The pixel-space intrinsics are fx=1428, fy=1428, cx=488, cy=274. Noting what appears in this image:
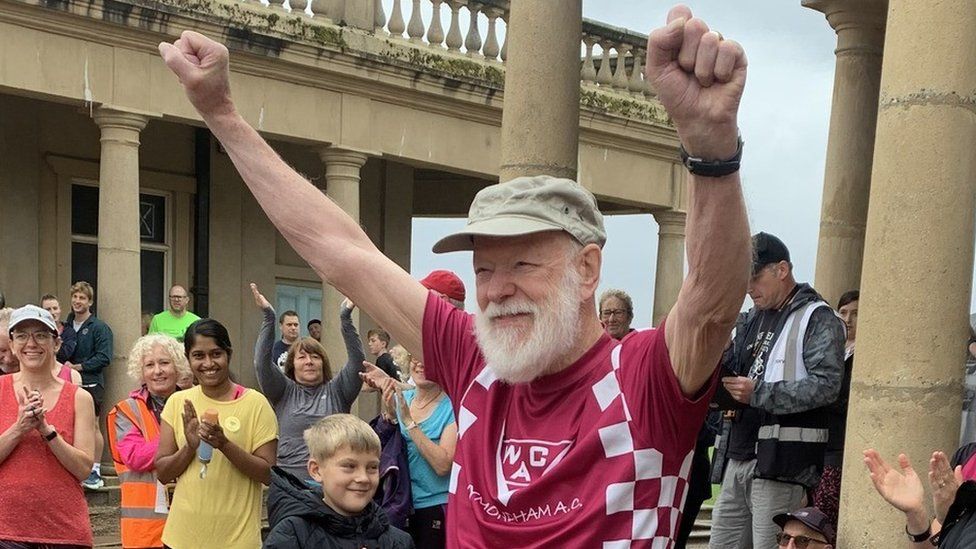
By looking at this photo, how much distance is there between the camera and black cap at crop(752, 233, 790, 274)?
727 cm

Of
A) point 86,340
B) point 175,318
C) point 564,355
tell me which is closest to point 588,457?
point 564,355

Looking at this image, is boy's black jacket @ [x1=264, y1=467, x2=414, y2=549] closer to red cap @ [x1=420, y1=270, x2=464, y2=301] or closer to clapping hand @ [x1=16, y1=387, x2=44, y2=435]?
red cap @ [x1=420, y1=270, x2=464, y2=301]

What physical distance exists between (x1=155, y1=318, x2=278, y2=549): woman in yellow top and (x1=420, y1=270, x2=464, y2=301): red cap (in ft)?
3.78

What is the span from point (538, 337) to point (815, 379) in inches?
174

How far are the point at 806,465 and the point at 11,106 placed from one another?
35.0 feet

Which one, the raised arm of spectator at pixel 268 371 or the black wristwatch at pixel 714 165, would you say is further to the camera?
the raised arm of spectator at pixel 268 371

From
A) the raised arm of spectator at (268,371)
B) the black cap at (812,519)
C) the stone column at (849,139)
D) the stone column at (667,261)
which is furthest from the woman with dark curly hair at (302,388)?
the stone column at (667,261)

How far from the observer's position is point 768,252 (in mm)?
7270

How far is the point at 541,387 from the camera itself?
289 cm

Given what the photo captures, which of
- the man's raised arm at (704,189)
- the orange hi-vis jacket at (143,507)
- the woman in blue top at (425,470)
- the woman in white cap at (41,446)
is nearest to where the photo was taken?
the man's raised arm at (704,189)

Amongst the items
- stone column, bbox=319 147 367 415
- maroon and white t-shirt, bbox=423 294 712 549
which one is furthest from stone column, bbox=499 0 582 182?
stone column, bbox=319 147 367 415

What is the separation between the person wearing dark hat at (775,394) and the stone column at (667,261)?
37.0 feet

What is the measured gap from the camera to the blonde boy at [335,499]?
5.68m

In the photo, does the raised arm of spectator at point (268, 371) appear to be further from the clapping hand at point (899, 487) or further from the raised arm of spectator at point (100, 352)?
the raised arm of spectator at point (100, 352)
